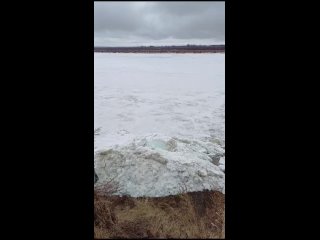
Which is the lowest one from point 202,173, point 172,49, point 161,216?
point 161,216

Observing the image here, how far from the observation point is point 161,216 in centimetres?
257

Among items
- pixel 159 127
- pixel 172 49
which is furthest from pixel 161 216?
pixel 172 49

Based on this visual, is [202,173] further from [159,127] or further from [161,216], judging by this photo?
[159,127]

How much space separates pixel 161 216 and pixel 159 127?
1303mm

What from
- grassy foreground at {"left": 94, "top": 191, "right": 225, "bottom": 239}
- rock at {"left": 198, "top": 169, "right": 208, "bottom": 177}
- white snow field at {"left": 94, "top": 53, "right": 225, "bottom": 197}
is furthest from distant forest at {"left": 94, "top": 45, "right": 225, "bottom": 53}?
grassy foreground at {"left": 94, "top": 191, "right": 225, "bottom": 239}

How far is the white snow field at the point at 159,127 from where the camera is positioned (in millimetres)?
2920

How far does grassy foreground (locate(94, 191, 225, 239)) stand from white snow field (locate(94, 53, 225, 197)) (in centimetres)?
9

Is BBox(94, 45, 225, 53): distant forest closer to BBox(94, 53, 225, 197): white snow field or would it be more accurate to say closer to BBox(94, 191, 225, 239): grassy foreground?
BBox(94, 53, 225, 197): white snow field

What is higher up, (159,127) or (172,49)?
(172,49)

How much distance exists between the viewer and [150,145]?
3336 mm

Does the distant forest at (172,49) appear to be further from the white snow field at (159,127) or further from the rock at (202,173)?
the rock at (202,173)
